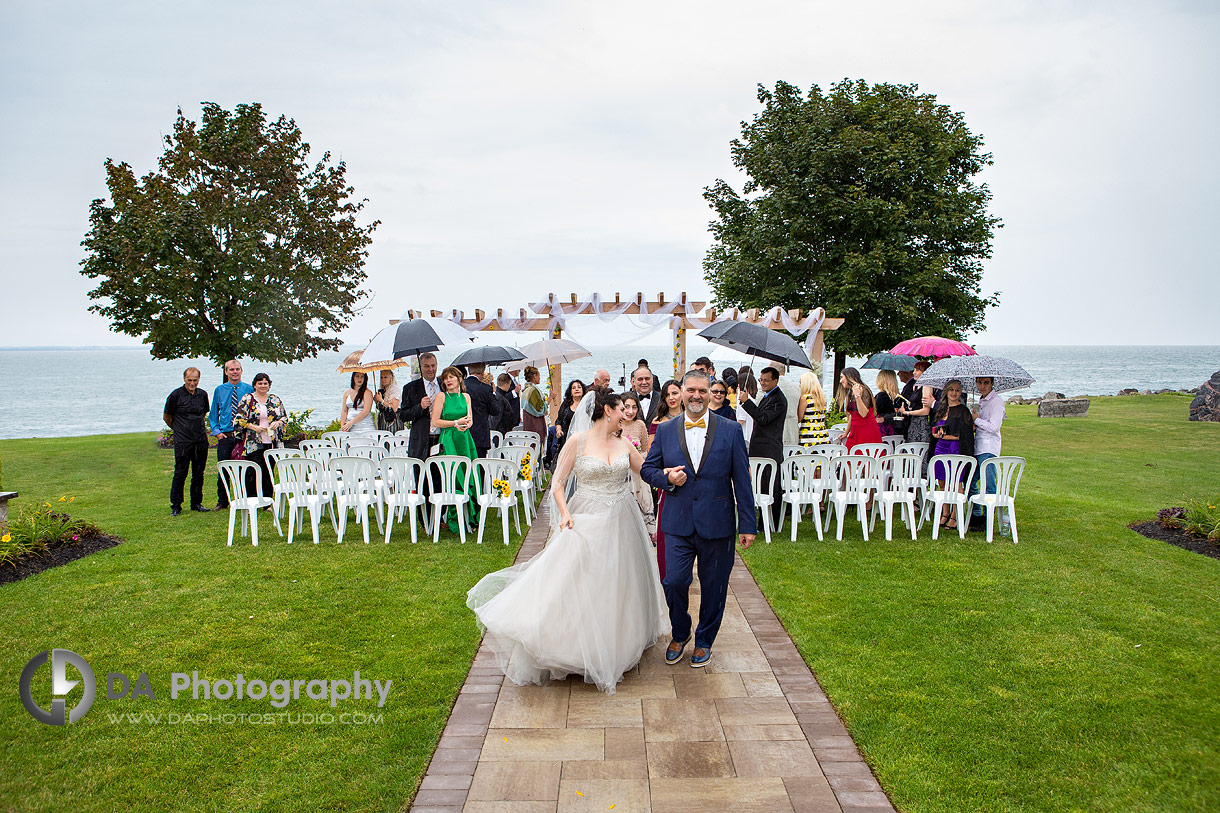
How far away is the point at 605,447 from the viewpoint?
5012 millimetres

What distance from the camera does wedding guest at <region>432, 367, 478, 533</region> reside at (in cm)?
848

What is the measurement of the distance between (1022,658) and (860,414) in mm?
4525

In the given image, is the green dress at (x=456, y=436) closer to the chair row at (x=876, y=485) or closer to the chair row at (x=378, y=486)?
the chair row at (x=378, y=486)

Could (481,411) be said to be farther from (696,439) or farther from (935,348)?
(935,348)

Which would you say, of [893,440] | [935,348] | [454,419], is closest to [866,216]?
[935,348]

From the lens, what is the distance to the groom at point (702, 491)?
4.69m

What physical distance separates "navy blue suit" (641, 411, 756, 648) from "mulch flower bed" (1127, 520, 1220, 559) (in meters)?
6.19

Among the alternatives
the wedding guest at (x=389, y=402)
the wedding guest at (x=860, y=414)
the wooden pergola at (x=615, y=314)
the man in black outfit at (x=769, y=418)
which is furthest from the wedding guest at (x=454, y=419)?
the wooden pergola at (x=615, y=314)

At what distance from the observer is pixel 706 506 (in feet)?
15.4

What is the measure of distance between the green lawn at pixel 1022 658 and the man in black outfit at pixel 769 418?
107 centimetres

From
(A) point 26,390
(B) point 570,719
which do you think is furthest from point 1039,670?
(A) point 26,390

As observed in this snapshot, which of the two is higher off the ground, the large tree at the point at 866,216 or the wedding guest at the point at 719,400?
the large tree at the point at 866,216

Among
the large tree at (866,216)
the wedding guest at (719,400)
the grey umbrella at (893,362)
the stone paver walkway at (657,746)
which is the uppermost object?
the large tree at (866,216)

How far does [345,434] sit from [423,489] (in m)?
2.55
